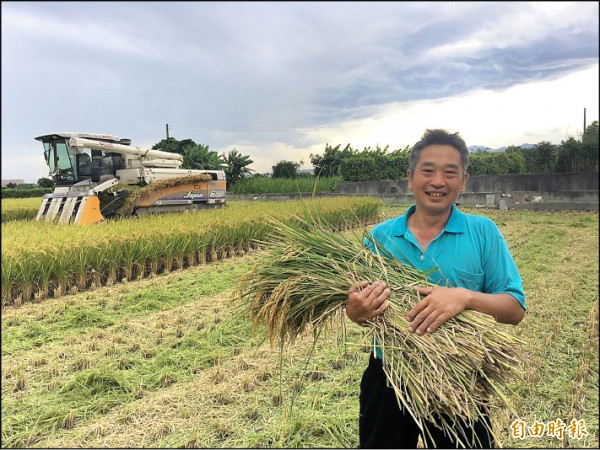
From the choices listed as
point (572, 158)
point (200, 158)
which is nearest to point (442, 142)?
point (200, 158)

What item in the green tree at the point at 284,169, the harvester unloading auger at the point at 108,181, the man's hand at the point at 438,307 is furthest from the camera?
the green tree at the point at 284,169

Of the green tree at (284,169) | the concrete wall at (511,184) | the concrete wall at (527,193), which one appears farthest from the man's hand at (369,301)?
the green tree at (284,169)

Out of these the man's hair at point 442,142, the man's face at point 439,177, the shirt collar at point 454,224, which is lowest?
the shirt collar at point 454,224

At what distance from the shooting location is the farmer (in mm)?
1327

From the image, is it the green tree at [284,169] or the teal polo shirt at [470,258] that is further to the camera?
the green tree at [284,169]

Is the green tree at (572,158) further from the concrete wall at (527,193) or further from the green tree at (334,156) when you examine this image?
the green tree at (334,156)

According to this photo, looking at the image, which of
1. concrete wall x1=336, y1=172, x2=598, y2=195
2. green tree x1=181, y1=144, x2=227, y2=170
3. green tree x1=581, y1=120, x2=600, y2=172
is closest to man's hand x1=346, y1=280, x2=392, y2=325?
green tree x1=581, y1=120, x2=600, y2=172

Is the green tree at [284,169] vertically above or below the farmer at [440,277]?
above

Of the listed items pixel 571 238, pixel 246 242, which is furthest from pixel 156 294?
pixel 571 238

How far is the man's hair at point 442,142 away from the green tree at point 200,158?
45.5ft

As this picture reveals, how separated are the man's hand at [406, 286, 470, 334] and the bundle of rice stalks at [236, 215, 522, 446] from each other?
67 mm

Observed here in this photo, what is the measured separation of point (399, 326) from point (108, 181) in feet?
32.1

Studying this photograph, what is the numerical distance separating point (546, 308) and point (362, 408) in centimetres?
337

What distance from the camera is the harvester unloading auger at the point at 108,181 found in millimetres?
8930
